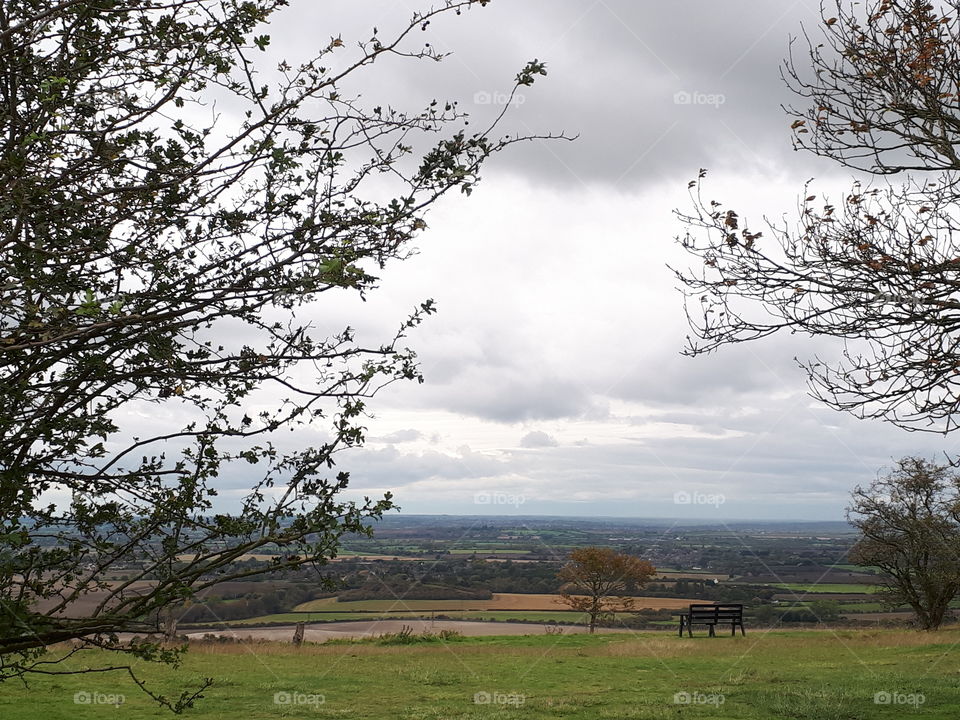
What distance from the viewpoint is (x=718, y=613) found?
29922mm

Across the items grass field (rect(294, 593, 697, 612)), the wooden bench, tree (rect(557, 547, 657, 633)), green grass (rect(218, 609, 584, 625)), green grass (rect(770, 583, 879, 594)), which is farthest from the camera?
green grass (rect(770, 583, 879, 594))

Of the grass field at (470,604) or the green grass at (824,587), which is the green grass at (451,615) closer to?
the grass field at (470,604)

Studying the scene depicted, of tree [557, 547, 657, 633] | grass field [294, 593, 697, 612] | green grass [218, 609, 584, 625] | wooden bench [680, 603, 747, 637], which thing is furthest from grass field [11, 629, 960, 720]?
grass field [294, 593, 697, 612]

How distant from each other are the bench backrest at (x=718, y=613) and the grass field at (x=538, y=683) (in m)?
3.31

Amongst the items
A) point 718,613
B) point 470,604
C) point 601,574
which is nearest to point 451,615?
point 470,604

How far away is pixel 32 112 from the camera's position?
479cm

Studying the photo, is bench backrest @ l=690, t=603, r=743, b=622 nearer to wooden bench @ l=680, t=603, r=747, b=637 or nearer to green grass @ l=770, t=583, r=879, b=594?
wooden bench @ l=680, t=603, r=747, b=637

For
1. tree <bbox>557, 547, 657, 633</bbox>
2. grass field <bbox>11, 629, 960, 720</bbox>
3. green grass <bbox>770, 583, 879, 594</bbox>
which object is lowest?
green grass <bbox>770, 583, 879, 594</bbox>

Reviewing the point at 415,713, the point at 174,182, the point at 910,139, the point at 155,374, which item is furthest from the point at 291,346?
the point at 415,713

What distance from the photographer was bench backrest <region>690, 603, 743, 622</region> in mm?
29648

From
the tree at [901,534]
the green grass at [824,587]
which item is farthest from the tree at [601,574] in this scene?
the green grass at [824,587]

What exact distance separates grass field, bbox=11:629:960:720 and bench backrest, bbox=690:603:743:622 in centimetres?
331

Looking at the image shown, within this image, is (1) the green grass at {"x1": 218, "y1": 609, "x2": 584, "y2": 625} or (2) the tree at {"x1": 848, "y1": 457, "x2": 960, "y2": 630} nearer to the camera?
(2) the tree at {"x1": 848, "y1": 457, "x2": 960, "y2": 630}

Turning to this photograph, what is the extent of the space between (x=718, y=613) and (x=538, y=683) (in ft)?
49.5
